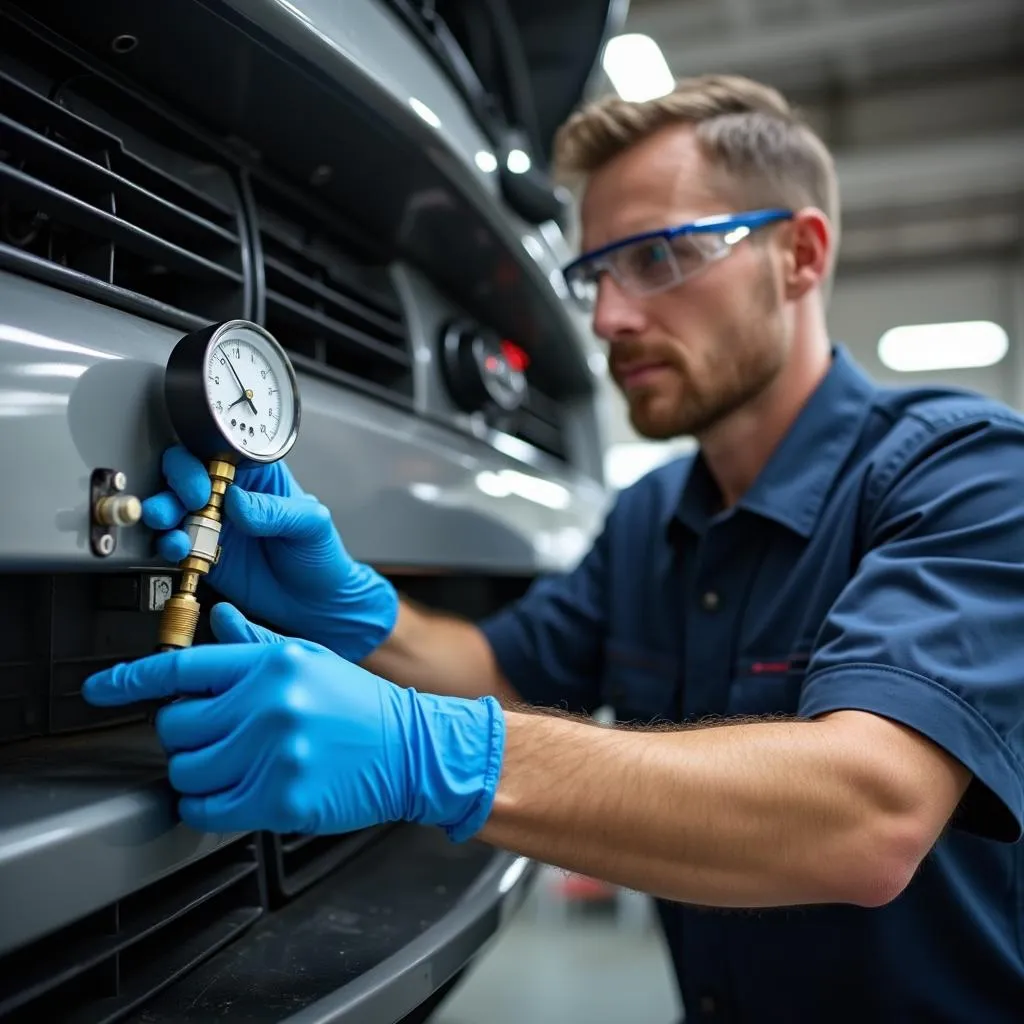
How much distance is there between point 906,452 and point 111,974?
977 mm

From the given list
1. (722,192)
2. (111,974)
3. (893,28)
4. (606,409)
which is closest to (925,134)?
(893,28)

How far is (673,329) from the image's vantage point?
4.31ft

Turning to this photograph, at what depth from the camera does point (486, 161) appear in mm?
1163

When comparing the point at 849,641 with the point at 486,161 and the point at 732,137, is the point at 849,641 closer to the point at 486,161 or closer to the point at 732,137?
the point at 486,161

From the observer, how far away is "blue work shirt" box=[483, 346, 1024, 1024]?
0.84 meters

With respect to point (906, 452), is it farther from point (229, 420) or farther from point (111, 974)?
point (111, 974)

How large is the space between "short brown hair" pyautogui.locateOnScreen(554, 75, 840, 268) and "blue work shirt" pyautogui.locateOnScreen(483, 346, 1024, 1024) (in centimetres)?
29

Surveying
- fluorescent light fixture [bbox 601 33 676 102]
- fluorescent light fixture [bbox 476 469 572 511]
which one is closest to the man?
fluorescent light fixture [bbox 476 469 572 511]

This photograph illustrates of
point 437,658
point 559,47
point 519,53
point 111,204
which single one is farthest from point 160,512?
point 559,47

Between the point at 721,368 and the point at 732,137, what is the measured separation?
0.36 m

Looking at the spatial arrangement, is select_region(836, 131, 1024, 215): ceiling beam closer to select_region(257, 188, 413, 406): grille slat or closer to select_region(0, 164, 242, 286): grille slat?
select_region(257, 188, 413, 406): grille slat

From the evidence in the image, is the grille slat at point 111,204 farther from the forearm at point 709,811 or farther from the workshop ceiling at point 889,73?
the workshop ceiling at point 889,73

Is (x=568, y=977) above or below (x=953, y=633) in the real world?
below

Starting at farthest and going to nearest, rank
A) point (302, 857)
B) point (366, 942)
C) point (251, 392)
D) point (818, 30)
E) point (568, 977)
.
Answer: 1. point (818, 30)
2. point (568, 977)
3. point (302, 857)
4. point (366, 942)
5. point (251, 392)
